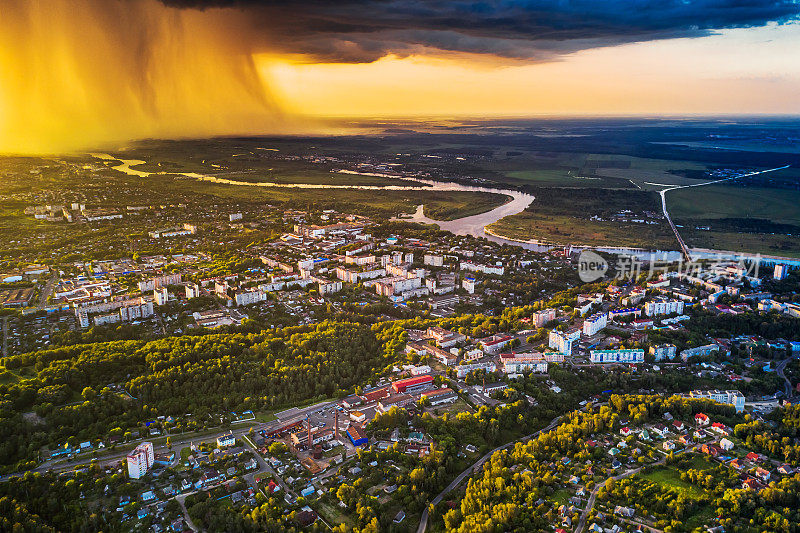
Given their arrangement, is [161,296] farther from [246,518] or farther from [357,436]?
[246,518]

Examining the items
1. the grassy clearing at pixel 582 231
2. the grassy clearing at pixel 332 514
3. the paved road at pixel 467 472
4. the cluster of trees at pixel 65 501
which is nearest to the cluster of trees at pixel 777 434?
the paved road at pixel 467 472

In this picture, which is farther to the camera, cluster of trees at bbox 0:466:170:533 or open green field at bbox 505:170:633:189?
open green field at bbox 505:170:633:189

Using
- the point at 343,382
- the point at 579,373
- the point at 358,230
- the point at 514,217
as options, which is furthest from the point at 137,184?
the point at 579,373

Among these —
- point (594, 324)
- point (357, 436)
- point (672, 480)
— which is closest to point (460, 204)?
point (594, 324)

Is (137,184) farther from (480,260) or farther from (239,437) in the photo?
(239,437)

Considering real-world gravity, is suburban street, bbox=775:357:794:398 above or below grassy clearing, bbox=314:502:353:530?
above

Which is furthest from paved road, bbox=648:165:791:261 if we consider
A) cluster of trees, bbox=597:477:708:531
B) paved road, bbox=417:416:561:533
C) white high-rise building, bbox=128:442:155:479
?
white high-rise building, bbox=128:442:155:479

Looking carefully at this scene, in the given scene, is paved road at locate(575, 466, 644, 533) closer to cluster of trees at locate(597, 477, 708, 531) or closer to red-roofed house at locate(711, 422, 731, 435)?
cluster of trees at locate(597, 477, 708, 531)
